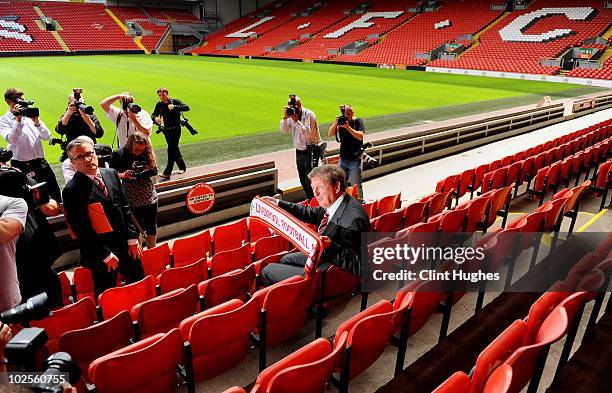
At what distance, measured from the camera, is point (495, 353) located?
2234mm

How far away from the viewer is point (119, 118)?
5.91m

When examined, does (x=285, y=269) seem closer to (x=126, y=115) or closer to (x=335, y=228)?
(x=335, y=228)

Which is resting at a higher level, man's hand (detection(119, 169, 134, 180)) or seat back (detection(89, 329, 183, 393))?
man's hand (detection(119, 169, 134, 180))

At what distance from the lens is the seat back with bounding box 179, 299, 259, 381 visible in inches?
95.6

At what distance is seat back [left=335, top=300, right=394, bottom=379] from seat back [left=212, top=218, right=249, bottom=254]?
232cm

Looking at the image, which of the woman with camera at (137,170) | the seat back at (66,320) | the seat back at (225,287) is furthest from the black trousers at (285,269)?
the woman with camera at (137,170)

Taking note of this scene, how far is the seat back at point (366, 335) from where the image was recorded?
2378mm

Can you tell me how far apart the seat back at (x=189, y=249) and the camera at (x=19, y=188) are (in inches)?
59.0

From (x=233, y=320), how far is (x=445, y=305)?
1.59 m

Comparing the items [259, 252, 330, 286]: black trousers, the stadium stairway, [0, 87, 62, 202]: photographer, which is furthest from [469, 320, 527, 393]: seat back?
the stadium stairway

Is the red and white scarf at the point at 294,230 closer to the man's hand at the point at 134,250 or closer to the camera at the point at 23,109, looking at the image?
the man's hand at the point at 134,250

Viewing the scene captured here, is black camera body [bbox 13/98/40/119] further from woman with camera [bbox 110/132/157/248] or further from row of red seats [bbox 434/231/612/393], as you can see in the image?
row of red seats [bbox 434/231/612/393]

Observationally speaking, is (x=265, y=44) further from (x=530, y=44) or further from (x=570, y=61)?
(x=570, y=61)

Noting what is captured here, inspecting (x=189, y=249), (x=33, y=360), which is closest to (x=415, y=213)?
(x=189, y=249)
